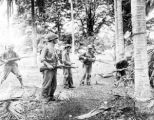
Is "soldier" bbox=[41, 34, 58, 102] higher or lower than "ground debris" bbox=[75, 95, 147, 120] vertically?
higher

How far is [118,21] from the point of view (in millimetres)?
13086

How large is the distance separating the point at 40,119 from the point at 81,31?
24.8 m

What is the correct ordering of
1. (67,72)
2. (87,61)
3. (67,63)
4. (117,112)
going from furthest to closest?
(87,61) < (67,72) < (67,63) < (117,112)

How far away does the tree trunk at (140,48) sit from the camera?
6.88m

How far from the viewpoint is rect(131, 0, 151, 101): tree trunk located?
688cm

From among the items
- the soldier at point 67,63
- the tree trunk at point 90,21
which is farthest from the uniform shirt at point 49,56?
the tree trunk at point 90,21

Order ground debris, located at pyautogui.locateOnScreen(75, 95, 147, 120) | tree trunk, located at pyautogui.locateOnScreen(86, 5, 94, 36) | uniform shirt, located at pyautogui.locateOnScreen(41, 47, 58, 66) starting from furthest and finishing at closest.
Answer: tree trunk, located at pyautogui.locateOnScreen(86, 5, 94, 36) < uniform shirt, located at pyautogui.locateOnScreen(41, 47, 58, 66) < ground debris, located at pyautogui.locateOnScreen(75, 95, 147, 120)

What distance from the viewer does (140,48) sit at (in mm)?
6914

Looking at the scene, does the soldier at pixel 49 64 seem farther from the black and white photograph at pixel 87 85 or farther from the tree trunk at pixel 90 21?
the tree trunk at pixel 90 21

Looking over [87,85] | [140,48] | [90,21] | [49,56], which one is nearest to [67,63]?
[87,85]

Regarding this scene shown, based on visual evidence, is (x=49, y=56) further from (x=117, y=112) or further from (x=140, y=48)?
(x=117, y=112)

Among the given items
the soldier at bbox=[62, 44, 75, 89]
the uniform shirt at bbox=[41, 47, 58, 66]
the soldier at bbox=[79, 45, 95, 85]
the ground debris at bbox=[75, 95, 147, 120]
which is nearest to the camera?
the ground debris at bbox=[75, 95, 147, 120]

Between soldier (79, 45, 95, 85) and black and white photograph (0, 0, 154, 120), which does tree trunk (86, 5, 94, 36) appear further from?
soldier (79, 45, 95, 85)

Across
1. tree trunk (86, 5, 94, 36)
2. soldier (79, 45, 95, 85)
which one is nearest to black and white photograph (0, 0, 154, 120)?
soldier (79, 45, 95, 85)
